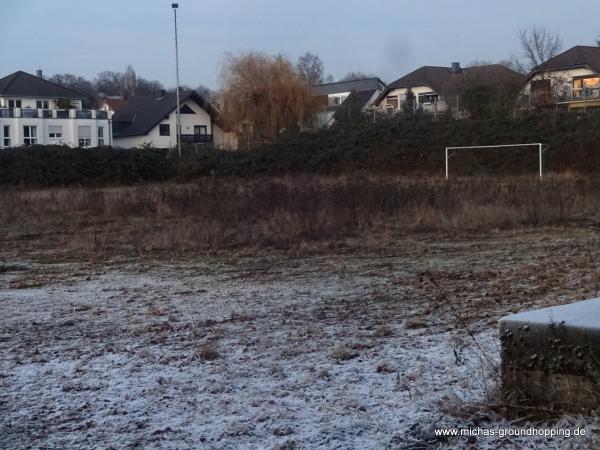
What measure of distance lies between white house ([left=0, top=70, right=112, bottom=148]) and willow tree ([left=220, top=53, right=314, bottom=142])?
51.0 ft

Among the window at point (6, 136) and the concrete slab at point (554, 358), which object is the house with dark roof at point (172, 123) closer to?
the window at point (6, 136)

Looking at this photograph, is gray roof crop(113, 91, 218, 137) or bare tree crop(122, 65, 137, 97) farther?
bare tree crop(122, 65, 137, 97)

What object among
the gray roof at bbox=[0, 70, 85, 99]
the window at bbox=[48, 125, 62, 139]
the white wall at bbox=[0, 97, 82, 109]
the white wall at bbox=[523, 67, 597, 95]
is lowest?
the window at bbox=[48, 125, 62, 139]

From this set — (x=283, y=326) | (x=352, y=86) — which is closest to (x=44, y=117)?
(x=352, y=86)

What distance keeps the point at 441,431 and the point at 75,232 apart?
47.8ft

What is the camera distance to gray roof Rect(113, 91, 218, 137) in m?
64.7

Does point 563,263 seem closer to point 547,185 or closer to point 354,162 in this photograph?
point 547,185

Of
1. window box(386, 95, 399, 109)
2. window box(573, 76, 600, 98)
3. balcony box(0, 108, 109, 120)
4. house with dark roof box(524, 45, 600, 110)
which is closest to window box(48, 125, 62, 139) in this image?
balcony box(0, 108, 109, 120)

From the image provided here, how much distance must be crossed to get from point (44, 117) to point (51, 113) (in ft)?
2.23

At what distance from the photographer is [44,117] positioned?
61.5 m

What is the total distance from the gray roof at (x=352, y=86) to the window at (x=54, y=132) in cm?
2882

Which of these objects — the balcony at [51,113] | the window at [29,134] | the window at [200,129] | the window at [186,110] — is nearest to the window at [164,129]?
the window at [186,110]

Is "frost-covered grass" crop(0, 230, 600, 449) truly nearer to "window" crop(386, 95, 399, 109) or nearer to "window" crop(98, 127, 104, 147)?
"window" crop(386, 95, 399, 109)

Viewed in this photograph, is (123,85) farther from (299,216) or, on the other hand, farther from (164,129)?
(299,216)
